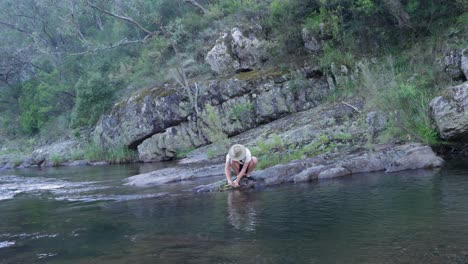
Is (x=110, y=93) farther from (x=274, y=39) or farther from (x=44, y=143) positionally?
(x=274, y=39)

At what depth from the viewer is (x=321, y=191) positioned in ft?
40.7

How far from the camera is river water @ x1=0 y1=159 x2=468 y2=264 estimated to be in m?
7.03

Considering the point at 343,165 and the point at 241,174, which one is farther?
the point at 343,165

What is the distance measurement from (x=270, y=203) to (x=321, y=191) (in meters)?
1.88

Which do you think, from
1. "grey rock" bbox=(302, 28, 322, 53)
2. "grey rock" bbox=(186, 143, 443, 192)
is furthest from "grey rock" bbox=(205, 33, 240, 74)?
"grey rock" bbox=(186, 143, 443, 192)

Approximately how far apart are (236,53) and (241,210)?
20.8 metres

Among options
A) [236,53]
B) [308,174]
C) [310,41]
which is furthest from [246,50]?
[308,174]

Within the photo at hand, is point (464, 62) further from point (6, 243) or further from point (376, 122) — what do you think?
point (6, 243)

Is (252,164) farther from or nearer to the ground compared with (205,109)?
nearer to the ground

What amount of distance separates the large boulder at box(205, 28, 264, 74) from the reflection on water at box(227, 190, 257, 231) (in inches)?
692

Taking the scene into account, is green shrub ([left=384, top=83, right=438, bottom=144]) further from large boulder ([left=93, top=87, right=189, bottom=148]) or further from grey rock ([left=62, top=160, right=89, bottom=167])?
grey rock ([left=62, top=160, right=89, bottom=167])

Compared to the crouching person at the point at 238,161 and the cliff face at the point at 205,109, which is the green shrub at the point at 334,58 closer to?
the cliff face at the point at 205,109

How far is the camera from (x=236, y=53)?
3030cm

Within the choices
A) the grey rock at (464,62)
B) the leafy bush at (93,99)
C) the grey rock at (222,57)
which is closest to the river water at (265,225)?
the grey rock at (464,62)
